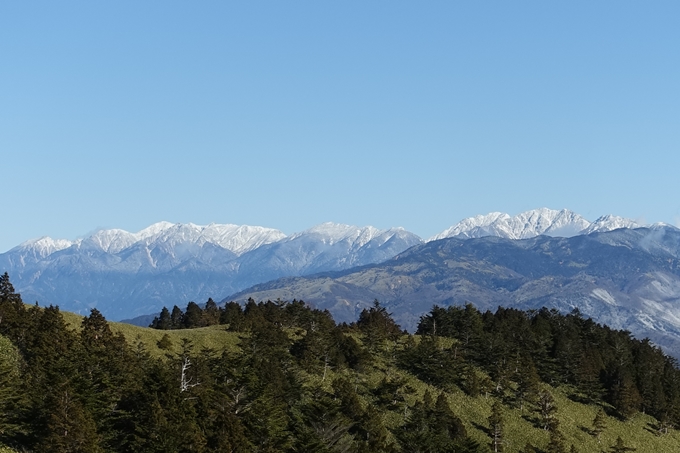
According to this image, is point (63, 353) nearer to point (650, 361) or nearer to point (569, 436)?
point (569, 436)

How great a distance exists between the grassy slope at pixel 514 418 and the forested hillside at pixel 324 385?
39cm

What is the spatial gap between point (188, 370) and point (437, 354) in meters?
56.6

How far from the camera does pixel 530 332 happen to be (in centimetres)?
17175

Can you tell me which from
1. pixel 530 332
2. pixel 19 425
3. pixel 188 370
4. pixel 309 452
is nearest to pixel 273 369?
pixel 188 370

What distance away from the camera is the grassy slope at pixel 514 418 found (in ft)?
413

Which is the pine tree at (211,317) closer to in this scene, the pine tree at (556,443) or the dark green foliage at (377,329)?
the dark green foliage at (377,329)

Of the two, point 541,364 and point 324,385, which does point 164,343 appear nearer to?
point 324,385

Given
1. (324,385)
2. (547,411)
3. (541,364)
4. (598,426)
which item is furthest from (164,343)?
(541,364)

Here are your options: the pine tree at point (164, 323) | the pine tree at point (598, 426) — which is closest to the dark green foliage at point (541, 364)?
the pine tree at point (598, 426)

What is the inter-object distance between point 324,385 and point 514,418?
34.7 metres

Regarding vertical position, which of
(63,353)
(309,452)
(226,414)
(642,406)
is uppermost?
(63,353)

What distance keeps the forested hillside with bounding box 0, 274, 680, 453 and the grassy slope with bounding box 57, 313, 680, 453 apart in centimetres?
39

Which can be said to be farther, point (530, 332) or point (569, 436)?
point (530, 332)

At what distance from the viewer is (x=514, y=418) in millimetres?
133125
